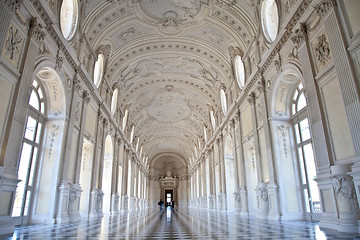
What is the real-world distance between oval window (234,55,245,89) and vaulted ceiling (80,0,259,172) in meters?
0.54

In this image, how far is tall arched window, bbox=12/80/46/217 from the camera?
8.00 metres

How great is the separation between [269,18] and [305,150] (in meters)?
5.70

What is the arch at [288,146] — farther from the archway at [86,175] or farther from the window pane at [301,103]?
the archway at [86,175]

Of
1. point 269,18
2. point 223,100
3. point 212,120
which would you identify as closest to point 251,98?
point 269,18

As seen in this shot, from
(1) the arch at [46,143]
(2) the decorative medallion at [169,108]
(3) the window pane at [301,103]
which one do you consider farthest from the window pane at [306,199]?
(2) the decorative medallion at [169,108]

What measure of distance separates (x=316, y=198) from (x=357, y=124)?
14.7 feet

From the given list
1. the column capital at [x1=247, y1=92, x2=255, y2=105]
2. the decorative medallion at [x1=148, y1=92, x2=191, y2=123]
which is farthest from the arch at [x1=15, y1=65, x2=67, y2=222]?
the decorative medallion at [x1=148, y1=92, x2=191, y2=123]

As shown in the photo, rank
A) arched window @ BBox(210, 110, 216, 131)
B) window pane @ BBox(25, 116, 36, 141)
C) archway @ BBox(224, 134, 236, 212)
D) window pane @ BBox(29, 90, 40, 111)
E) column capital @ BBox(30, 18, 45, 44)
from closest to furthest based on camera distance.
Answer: column capital @ BBox(30, 18, 45, 44)
window pane @ BBox(25, 116, 36, 141)
window pane @ BBox(29, 90, 40, 111)
archway @ BBox(224, 134, 236, 212)
arched window @ BBox(210, 110, 216, 131)

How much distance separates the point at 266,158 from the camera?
34.7 feet

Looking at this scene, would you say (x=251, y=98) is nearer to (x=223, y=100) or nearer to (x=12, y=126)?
(x=223, y=100)

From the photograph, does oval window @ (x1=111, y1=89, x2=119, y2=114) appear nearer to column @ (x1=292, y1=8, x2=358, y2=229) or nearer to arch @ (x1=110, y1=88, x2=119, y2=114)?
arch @ (x1=110, y1=88, x2=119, y2=114)

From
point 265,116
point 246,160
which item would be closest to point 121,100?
point 246,160

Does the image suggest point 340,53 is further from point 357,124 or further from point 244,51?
point 244,51

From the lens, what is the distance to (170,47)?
16719 millimetres
